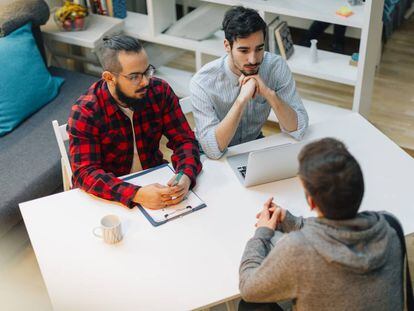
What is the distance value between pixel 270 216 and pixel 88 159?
0.75 meters

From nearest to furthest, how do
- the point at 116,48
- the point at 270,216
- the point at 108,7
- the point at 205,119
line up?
the point at 270,216
the point at 116,48
the point at 205,119
the point at 108,7

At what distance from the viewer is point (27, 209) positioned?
7.16ft

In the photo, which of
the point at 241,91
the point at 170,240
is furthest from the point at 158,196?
the point at 241,91

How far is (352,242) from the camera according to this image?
1484mm

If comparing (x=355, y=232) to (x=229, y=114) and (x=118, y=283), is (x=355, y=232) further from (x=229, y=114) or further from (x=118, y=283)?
(x=229, y=114)

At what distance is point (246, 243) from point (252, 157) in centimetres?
34

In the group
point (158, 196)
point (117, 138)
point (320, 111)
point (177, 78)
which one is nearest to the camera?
point (158, 196)

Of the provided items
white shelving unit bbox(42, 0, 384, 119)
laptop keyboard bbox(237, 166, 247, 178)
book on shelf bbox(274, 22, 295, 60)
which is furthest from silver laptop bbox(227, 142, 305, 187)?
book on shelf bbox(274, 22, 295, 60)

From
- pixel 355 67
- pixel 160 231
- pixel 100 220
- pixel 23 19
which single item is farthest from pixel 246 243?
pixel 23 19

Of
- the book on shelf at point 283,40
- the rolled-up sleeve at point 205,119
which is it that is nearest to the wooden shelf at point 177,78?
the book on shelf at point 283,40

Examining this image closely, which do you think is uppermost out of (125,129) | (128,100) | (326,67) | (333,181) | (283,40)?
(333,181)

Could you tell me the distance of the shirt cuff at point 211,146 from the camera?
2.42m

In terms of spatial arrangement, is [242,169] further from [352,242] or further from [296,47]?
[296,47]

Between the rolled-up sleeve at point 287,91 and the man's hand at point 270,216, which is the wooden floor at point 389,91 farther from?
the man's hand at point 270,216
